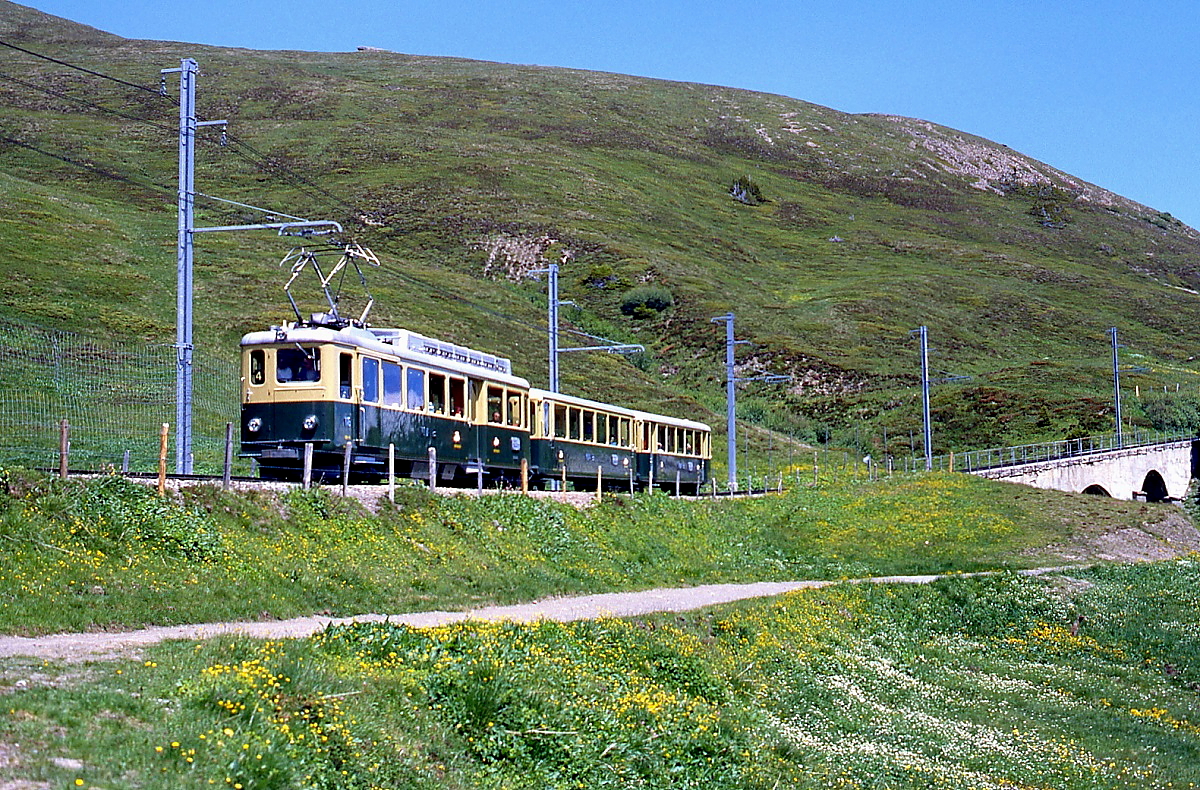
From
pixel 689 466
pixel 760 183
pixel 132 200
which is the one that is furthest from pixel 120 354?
pixel 760 183

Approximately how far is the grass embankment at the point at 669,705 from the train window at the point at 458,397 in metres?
9.27

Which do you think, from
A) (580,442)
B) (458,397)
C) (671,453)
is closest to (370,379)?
(458,397)

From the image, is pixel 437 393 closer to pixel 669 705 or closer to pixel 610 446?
pixel 610 446

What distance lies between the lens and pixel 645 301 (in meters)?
106

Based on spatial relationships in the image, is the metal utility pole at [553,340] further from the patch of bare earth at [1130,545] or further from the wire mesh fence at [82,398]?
the patch of bare earth at [1130,545]

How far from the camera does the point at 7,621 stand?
12898 millimetres

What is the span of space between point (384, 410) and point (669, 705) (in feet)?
42.9

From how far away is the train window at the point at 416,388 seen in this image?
27.5 m

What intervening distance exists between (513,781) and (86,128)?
134 metres

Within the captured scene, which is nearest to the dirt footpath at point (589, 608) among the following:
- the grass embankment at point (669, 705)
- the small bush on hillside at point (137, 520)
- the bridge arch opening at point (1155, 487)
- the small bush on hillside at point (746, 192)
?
Answer: the grass embankment at point (669, 705)

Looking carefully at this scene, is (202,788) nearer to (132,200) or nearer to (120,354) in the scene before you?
(120,354)

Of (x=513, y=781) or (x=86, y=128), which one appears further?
(x=86, y=128)

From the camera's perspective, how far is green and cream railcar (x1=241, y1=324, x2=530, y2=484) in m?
24.8

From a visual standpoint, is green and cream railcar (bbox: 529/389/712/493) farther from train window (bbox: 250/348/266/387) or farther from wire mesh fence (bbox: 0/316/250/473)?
train window (bbox: 250/348/266/387)
